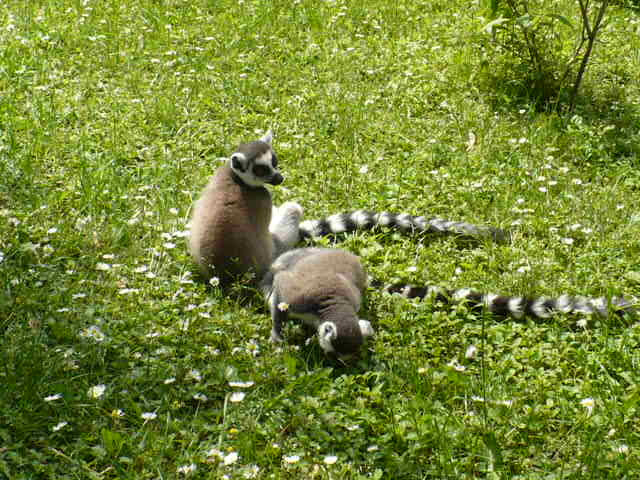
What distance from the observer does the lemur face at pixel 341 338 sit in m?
3.85

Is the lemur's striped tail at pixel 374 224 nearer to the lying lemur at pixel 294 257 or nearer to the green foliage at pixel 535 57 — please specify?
the lying lemur at pixel 294 257

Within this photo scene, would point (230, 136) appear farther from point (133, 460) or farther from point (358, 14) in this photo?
point (133, 460)

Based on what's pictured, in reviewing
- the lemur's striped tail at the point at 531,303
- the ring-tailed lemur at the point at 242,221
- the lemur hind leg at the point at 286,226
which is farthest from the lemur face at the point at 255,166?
the lemur's striped tail at the point at 531,303

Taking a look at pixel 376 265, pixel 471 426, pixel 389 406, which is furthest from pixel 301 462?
pixel 376 265

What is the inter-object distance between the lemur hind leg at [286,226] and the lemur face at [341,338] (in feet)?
3.69

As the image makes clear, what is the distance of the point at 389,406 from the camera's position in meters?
3.63

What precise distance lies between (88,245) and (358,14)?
474 cm

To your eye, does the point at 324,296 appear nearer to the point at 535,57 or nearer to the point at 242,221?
the point at 242,221

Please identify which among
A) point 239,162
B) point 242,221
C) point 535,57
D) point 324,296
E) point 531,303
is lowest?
point 531,303

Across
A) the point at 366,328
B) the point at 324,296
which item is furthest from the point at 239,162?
the point at 366,328

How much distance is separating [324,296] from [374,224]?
1.15 metres

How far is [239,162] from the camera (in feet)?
15.7

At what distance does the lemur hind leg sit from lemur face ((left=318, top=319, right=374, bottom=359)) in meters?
1.13

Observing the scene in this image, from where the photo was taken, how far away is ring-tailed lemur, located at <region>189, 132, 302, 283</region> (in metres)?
4.51
